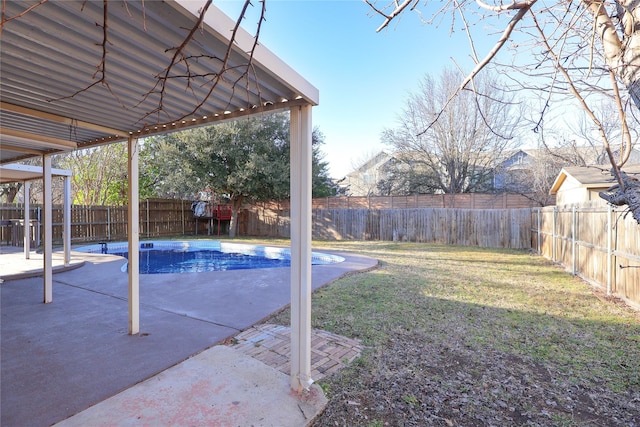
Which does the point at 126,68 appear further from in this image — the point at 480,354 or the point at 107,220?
the point at 107,220

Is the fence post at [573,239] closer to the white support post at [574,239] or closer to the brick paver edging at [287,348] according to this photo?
the white support post at [574,239]

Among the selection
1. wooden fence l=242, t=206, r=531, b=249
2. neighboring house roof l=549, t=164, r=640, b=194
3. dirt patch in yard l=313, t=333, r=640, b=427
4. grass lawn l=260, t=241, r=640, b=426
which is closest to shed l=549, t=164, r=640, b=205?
neighboring house roof l=549, t=164, r=640, b=194

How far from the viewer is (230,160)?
14148 millimetres

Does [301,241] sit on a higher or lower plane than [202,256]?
higher

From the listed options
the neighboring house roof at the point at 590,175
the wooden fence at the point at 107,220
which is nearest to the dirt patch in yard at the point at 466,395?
the neighboring house roof at the point at 590,175

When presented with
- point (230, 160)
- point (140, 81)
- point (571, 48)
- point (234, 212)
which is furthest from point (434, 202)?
point (140, 81)

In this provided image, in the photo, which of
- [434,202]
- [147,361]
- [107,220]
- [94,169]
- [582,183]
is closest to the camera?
[147,361]

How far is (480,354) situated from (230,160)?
13.0 metres

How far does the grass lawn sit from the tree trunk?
36.0 feet

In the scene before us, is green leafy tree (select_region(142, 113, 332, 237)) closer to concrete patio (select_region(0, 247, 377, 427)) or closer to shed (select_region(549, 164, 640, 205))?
concrete patio (select_region(0, 247, 377, 427))

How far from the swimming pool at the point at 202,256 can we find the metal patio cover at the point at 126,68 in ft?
21.1

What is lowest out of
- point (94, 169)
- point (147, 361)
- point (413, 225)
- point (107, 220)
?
point (147, 361)

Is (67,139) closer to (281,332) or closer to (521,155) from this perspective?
(281,332)

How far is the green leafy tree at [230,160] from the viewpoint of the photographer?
13531 mm
